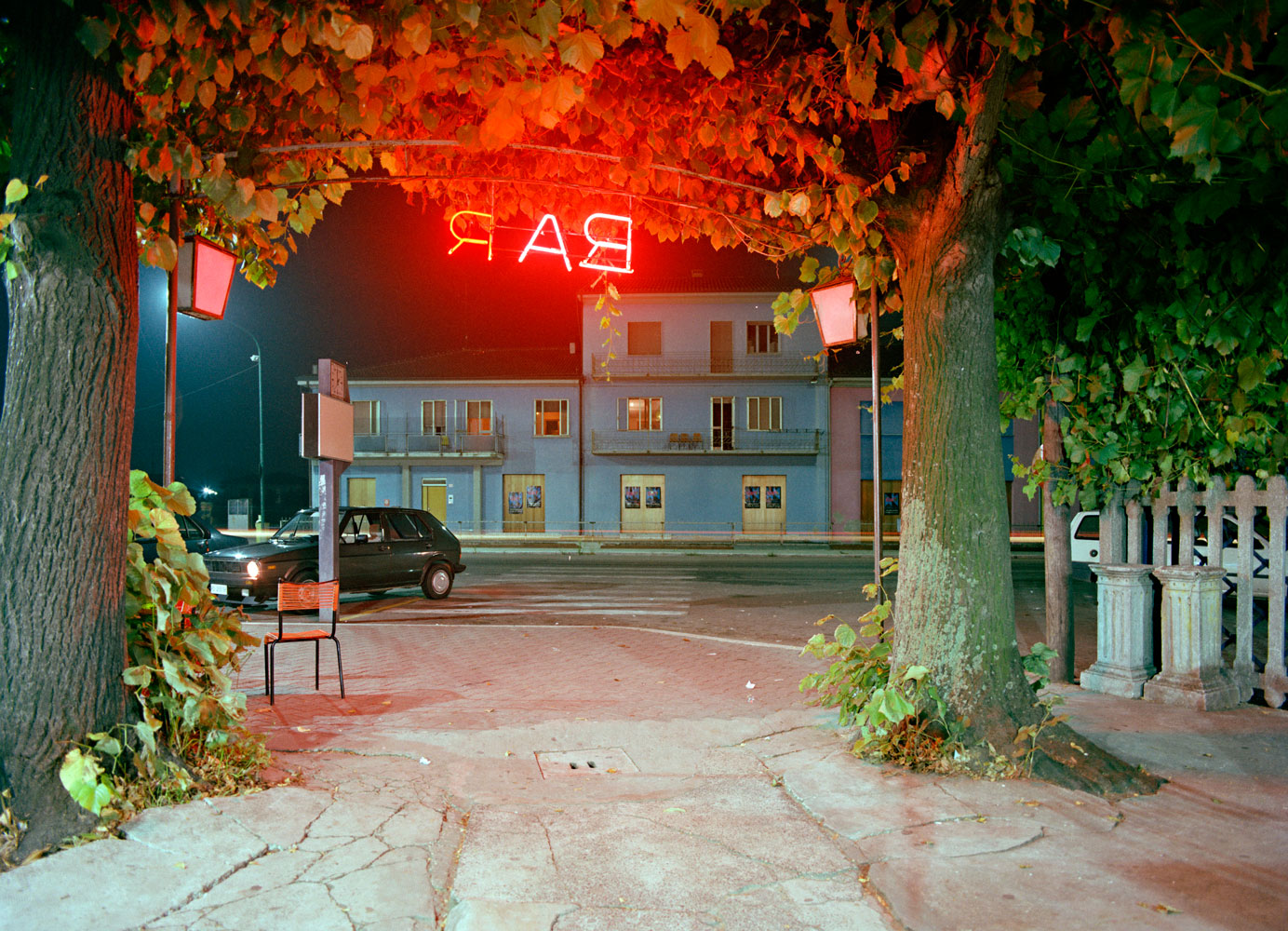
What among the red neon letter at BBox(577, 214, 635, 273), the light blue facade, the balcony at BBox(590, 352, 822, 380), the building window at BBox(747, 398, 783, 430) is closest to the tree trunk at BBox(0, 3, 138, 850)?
the red neon letter at BBox(577, 214, 635, 273)

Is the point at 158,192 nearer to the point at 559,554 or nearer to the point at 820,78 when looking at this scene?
the point at 820,78

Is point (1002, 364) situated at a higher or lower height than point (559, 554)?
higher

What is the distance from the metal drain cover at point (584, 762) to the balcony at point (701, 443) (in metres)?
32.2

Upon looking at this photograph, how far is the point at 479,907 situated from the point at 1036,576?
755 inches

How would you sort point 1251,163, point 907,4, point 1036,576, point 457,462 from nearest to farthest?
1. point 1251,163
2. point 907,4
3. point 1036,576
4. point 457,462

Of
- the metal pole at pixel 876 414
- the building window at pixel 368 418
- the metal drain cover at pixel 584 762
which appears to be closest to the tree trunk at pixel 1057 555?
the metal pole at pixel 876 414

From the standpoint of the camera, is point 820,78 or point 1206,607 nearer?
point 820,78

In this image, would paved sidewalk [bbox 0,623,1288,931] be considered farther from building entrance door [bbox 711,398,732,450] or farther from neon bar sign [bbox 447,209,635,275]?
building entrance door [bbox 711,398,732,450]

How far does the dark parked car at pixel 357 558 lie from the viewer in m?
12.2

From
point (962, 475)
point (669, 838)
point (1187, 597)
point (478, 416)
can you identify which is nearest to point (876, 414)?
point (962, 475)

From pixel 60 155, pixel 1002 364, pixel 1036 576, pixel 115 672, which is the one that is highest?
pixel 60 155

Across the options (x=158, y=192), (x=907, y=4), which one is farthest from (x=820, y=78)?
(x=158, y=192)

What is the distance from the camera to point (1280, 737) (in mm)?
5789

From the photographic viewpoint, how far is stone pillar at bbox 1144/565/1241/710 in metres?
6.60
